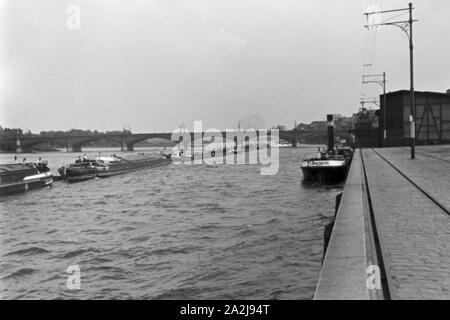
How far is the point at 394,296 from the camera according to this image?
4.48m

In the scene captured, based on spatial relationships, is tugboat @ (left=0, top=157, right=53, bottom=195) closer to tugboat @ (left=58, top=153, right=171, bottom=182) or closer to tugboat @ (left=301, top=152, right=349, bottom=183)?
tugboat @ (left=58, top=153, right=171, bottom=182)

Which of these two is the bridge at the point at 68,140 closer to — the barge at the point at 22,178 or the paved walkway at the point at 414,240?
the barge at the point at 22,178

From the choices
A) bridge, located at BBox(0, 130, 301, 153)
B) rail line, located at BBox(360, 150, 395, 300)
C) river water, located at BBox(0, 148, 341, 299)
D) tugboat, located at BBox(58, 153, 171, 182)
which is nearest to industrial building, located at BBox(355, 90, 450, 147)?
tugboat, located at BBox(58, 153, 171, 182)

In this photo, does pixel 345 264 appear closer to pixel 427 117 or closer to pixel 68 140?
pixel 427 117

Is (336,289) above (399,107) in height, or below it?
below

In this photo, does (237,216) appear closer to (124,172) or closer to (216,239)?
(216,239)

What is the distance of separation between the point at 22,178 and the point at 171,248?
1181 inches

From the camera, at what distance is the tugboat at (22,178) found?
3603 centimetres

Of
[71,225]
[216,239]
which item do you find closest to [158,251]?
[216,239]

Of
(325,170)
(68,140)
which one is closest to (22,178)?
(325,170)

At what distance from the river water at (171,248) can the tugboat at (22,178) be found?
1128cm

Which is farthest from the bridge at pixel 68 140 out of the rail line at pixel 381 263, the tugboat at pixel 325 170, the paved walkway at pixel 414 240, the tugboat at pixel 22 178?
the rail line at pixel 381 263

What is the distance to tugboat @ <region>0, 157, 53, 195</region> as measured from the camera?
36031mm
